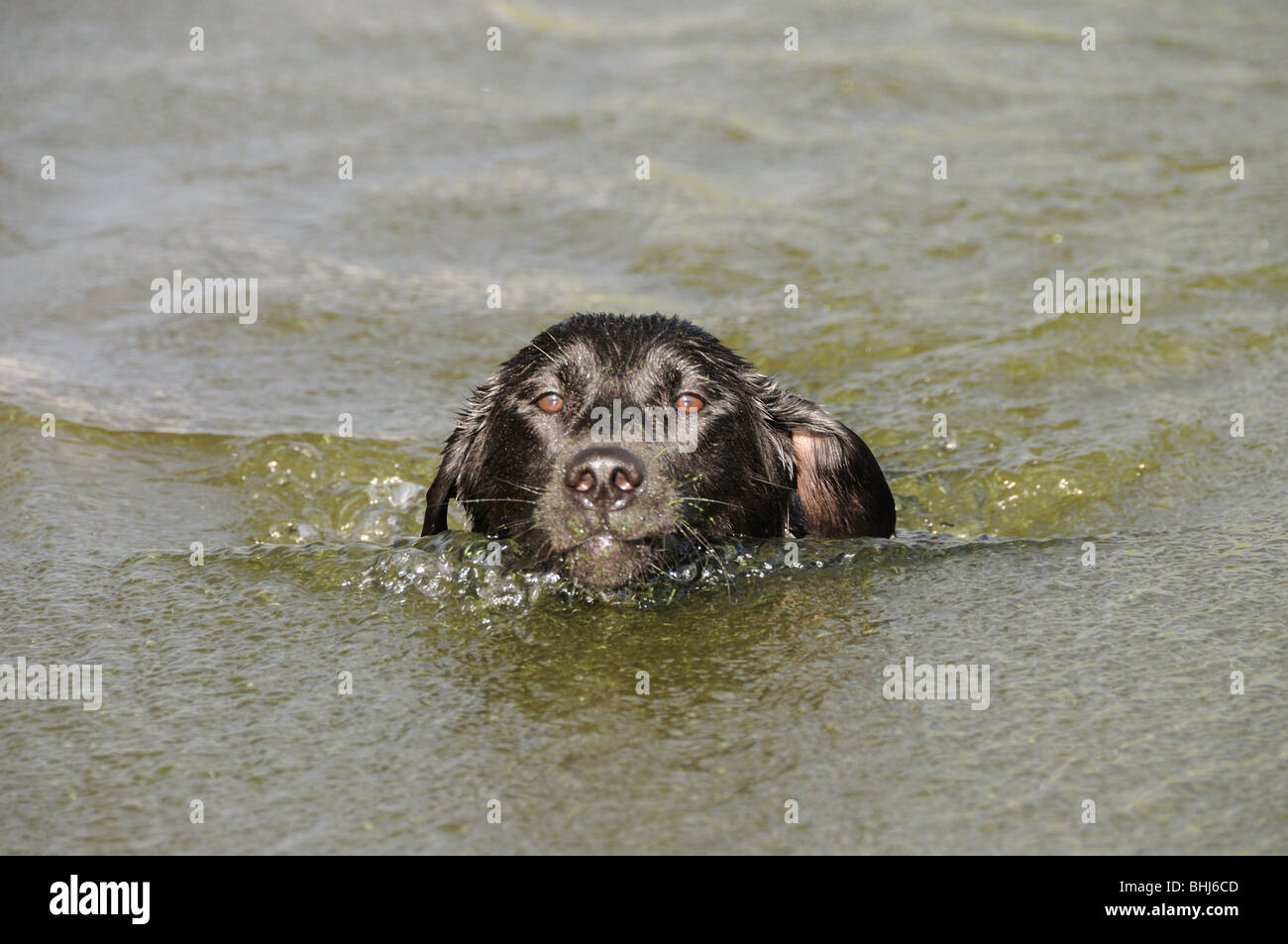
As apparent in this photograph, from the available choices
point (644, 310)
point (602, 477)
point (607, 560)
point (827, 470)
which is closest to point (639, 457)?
point (602, 477)

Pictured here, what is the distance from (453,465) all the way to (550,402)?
2.55 feet

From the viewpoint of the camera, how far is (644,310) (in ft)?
27.9

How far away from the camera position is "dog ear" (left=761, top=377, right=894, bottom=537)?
5781mm

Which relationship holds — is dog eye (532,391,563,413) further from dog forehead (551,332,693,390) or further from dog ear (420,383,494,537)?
dog ear (420,383,494,537)

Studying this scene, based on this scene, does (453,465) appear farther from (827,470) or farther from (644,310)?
(644,310)

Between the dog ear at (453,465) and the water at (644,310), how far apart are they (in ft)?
1.20

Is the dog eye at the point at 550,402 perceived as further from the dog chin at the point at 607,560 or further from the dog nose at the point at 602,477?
the dog chin at the point at 607,560

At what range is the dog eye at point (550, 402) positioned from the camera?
5.40m

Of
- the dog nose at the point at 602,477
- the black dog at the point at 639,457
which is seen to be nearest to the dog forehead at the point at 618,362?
the black dog at the point at 639,457

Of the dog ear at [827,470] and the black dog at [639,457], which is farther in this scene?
the dog ear at [827,470]

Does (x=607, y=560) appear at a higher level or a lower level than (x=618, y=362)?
lower

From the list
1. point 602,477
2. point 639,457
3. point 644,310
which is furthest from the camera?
point 644,310

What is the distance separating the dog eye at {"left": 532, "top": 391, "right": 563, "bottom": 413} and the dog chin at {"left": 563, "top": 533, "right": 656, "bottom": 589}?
0.73m
